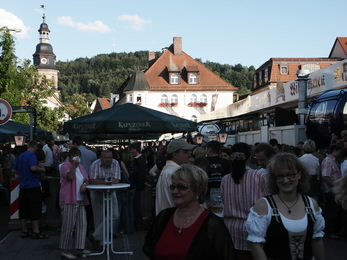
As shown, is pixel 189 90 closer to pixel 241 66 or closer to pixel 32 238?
pixel 32 238

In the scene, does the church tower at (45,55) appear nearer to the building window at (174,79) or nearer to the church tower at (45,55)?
the church tower at (45,55)

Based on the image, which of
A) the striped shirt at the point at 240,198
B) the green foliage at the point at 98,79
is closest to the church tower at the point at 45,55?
the green foliage at the point at 98,79

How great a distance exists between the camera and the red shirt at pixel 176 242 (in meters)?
3.26

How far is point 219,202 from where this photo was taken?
20.3ft

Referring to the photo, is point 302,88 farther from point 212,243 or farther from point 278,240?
point 212,243

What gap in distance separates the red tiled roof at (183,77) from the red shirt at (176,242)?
66.2 metres

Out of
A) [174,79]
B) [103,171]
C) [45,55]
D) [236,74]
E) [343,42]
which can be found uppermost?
[45,55]

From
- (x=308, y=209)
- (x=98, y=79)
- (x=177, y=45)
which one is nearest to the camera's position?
(x=308, y=209)

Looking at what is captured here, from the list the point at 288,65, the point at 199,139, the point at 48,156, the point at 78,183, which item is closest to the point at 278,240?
the point at 78,183

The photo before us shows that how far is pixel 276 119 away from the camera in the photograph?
1958 cm

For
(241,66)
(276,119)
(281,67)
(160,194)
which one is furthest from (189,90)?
(241,66)

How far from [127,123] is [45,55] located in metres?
123

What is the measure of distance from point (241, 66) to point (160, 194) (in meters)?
160

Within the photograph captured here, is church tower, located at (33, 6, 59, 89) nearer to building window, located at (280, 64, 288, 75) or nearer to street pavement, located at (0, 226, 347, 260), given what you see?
building window, located at (280, 64, 288, 75)
